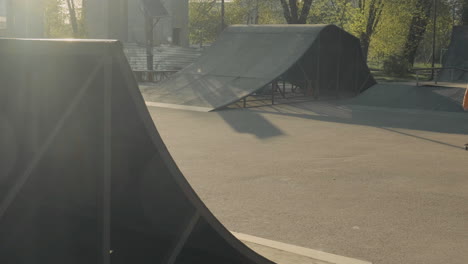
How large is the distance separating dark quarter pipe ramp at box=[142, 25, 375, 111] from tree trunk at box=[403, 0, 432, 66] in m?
21.4

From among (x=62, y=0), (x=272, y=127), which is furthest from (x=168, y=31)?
(x=272, y=127)

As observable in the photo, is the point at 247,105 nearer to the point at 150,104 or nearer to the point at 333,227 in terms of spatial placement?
the point at 150,104

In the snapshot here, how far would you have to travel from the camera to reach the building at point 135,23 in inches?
2060

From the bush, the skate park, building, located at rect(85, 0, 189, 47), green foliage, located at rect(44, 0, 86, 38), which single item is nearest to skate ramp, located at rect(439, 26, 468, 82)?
the bush

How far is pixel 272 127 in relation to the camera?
53.8ft

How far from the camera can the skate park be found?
3.92 meters

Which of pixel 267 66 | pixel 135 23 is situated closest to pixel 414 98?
pixel 267 66

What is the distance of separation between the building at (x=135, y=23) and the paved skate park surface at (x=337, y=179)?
35659 millimetres

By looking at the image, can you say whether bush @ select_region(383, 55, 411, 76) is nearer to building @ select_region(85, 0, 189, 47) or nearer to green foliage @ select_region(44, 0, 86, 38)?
building @ select_region(85, 0, 189, 47)

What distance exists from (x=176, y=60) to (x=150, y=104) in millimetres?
26676

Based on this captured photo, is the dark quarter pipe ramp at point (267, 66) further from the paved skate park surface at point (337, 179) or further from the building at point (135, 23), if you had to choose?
the building at point (135, 23)

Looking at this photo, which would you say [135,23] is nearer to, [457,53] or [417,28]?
[417,28]

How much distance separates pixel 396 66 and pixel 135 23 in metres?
25.0

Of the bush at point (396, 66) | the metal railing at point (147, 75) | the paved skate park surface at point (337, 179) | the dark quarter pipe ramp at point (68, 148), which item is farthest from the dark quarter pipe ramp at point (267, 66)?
the dark quarter pipe ramp at point (68, 148)
